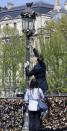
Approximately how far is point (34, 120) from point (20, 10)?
55.3 metres

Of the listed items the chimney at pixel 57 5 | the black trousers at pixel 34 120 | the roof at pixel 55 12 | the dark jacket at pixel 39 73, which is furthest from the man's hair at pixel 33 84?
the chimney at pixel 57 5

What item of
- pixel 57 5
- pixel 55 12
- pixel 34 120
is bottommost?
pixel 55 12

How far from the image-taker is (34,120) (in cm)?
1563

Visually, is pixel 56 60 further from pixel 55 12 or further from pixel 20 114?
pixel 20 114

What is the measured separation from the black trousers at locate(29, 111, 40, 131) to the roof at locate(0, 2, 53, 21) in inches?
2008

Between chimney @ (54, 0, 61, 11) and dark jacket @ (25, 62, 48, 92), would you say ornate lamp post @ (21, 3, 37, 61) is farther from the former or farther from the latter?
chimney @ (54, 0, 61, 11)

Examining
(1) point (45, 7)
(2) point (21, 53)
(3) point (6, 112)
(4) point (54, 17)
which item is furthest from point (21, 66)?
(3) point (6, 112)

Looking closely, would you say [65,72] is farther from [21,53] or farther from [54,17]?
[54,17]

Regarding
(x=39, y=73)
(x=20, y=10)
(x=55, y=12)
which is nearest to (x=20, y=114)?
(x=39, y=73)

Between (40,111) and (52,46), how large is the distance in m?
30.7

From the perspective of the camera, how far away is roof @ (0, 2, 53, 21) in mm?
67875

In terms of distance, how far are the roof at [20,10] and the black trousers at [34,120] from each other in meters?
51.0

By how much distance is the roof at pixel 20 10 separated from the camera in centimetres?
6788

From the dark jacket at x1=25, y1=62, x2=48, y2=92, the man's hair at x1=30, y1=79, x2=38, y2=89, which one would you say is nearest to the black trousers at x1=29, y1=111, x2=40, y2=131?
the man's hair at x1=30, y1=79, x2=38, y2=89
